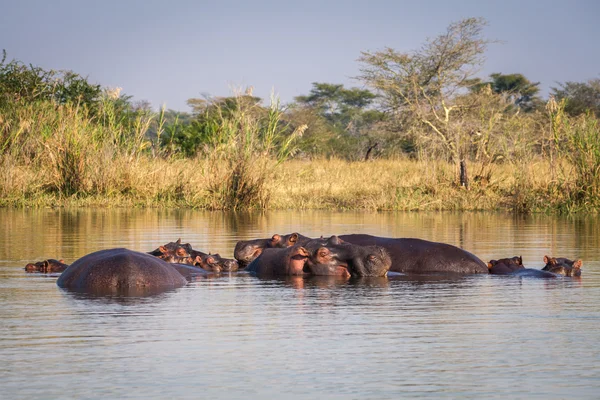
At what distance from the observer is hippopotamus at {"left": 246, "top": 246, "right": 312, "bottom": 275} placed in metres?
6.63


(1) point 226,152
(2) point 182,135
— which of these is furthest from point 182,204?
(2) point 182,135

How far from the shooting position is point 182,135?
85.6ft

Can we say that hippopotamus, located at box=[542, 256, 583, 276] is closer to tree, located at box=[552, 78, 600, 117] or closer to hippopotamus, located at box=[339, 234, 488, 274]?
hippopotamus, located at box=[339, 234, 488, 274]

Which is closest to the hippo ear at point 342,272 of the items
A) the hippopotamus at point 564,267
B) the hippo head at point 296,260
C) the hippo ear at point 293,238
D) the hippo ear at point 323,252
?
the hippo ear at point 323,252

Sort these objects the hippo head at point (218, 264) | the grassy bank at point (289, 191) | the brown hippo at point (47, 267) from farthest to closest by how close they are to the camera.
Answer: the grassy bank at point (289, 191) → the hippo head at point (218, 264) → the brown hippo at point (47, 267)

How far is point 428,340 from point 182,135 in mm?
22537

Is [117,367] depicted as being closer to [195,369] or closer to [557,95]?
[195,369]

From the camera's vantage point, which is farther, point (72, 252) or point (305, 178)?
point (305, 178)

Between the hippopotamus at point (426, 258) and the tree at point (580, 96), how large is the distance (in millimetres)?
35270

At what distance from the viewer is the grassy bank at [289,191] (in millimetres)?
15844

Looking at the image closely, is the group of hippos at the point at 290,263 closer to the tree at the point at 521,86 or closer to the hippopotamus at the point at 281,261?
the hippopotamus at the point at 281,261

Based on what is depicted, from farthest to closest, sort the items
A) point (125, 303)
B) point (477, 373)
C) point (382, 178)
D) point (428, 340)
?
1. point (382, 178)
2. point (125, 303)
3. point (428, 340)
4. point (477, 373)

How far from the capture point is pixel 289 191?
17531 mm

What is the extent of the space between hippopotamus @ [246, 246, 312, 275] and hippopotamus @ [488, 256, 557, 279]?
1411 millimetres
